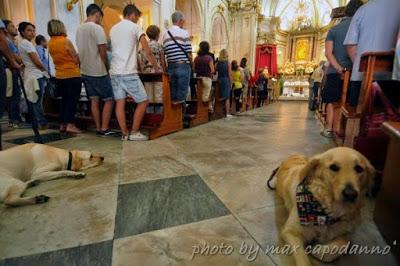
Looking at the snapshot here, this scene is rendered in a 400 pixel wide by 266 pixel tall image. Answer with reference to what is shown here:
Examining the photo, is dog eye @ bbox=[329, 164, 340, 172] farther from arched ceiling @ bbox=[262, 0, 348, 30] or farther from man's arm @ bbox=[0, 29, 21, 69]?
arched ceiling @ bbox=[262, 0, 348, 30]

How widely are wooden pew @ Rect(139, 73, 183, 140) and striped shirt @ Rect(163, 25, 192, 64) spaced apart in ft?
1.58

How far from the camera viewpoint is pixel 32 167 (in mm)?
2002

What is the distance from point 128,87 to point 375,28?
2748 mm

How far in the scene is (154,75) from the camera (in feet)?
11.9

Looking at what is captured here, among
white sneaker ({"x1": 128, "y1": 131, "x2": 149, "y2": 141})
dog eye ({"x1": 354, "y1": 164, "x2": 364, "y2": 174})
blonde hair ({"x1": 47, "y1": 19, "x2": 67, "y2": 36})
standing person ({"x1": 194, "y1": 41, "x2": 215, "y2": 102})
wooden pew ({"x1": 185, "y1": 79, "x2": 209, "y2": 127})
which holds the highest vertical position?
blonde hair ({"x1": 47, "y1": 19, "x2": 67, "y2": 36})

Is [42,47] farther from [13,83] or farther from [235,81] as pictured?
[235,81]

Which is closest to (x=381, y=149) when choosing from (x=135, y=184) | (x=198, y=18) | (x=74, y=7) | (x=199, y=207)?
(x=199, y=207)

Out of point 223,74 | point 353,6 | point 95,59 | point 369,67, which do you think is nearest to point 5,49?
point 95,59

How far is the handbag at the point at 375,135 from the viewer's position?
171 cm

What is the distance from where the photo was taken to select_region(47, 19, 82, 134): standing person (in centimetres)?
352

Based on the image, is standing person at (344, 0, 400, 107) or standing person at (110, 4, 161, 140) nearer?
standing person at (344, 0, 400, 107)

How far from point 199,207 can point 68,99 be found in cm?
315

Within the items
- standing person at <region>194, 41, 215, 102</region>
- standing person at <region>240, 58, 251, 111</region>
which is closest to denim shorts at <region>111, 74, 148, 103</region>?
standing person at <region>194, 41, 215, 102</region>

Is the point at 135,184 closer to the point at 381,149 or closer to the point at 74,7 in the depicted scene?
the point at 381,149
